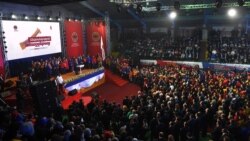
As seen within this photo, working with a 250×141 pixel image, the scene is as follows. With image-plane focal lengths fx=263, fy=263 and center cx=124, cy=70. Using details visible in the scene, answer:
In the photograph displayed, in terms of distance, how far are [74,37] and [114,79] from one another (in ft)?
20.5

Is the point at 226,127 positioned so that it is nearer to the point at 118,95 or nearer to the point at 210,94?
the point at 210,94

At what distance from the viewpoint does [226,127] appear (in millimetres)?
9828

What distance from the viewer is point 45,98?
11.9 m

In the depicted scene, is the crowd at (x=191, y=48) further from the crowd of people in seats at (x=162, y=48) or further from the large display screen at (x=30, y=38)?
the large display screen at (x=30, y=38)

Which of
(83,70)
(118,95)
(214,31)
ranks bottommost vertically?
(118,95)

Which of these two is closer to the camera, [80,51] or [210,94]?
[210,94]

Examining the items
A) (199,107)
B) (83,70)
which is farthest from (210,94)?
(83,70)

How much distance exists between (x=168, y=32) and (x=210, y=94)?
1896cm

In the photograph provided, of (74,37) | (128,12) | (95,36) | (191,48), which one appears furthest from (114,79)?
(128,12)

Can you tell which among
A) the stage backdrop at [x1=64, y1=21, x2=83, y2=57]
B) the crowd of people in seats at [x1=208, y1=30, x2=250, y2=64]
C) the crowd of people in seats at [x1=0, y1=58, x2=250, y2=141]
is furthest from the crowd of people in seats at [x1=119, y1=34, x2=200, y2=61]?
the crowd of people in seats at [x1=0, y1=58, x2=250, y2=141]

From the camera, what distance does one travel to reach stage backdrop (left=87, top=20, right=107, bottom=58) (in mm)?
26328

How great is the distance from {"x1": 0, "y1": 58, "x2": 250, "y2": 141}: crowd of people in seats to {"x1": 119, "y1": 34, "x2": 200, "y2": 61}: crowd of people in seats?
12.1 meters

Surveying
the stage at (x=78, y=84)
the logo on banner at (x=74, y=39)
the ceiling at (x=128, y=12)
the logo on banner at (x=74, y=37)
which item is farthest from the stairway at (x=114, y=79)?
the ceiling at (x=128, y=12)

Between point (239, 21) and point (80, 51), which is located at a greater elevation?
point (239, 21)
